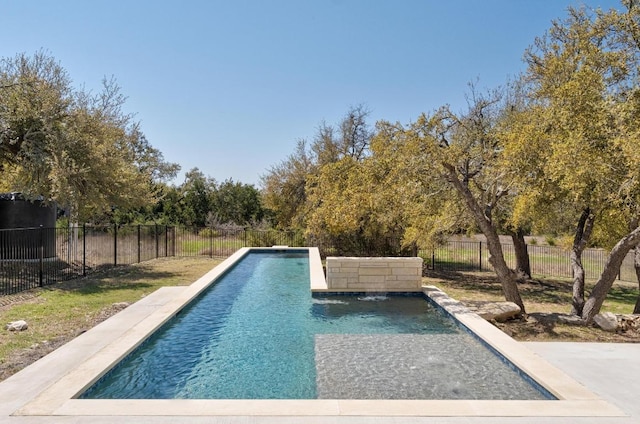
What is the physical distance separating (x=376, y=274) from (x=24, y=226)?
12767 mm

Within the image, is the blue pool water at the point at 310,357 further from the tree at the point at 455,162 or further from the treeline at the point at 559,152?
the treeline at the point at 559,152

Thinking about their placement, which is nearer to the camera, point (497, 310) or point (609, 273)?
point (497, 310)

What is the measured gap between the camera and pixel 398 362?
17.3 ft

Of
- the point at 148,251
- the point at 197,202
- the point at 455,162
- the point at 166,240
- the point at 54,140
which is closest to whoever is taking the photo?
the point at 455,162

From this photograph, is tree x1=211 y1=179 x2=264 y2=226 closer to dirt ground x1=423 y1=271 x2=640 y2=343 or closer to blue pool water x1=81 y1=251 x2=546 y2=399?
dirt ground x1=423 y1=271 x2=640 y2=343

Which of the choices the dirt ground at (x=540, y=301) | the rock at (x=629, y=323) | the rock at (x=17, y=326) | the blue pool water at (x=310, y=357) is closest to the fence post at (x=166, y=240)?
the blue pool water at (x=310, y=357)

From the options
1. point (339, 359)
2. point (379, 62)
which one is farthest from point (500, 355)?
point (379, 62)

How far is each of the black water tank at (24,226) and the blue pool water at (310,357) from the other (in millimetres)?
8976

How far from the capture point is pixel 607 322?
8.08 meters

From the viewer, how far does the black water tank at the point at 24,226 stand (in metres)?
14.0

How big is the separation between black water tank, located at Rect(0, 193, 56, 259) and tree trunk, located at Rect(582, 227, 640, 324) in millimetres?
15731

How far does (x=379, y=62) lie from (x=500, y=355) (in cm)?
1185

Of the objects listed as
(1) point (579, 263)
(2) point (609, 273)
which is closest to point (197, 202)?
(1) point (579, 263)

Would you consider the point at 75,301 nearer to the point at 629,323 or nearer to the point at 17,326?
the point at 17,326
